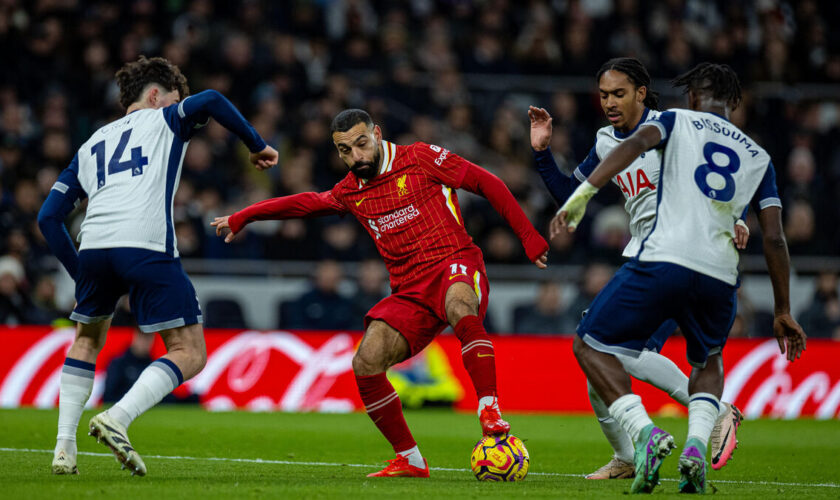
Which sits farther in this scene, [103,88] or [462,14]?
[462,14]

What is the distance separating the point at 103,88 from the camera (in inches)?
636

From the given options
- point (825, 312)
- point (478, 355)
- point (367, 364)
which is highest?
point (478, 355)

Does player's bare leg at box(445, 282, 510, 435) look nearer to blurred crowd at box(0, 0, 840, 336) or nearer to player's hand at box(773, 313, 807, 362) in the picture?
player's hand at box(773, 313, 807, 362)

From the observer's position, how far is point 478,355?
6.66m

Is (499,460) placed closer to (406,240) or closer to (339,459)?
(406,240)

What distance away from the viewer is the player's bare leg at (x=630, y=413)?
549 centimetres

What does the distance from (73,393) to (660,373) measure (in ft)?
11.5

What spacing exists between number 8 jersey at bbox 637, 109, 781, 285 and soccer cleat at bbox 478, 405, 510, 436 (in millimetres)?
1297

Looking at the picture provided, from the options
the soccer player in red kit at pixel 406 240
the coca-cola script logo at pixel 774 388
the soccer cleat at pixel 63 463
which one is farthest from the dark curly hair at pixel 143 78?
the coca-cola script logo at pixel 774 388

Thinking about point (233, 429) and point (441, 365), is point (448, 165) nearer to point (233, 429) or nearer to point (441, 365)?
point (233, 429)

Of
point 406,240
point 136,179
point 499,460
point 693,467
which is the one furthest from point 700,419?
point 136,179

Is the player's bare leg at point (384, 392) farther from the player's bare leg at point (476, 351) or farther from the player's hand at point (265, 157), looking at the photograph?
the player's hand at point (265, 157)

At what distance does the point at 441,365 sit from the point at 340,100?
451cm

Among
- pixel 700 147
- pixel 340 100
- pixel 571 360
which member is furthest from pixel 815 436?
pixel 340 100
